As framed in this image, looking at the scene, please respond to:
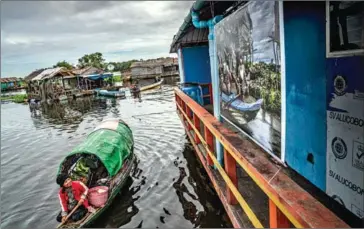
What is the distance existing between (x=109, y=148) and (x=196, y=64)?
670 centimetres

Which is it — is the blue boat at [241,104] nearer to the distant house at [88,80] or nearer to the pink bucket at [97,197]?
the pink bucket at [97,197]

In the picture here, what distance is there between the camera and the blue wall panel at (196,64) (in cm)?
1312

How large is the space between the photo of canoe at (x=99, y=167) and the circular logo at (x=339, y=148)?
5703 millimetres

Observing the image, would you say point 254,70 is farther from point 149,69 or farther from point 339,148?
point 149,69

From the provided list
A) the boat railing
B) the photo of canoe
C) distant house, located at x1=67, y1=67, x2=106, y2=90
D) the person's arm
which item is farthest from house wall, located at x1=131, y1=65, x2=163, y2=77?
the boat railing

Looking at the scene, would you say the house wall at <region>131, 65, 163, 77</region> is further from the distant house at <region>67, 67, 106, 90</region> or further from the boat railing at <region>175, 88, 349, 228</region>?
the boat railing at <region>175, 88, 349, 228</region>

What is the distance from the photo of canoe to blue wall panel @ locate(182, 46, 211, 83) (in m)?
5.56

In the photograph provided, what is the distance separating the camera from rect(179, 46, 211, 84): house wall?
13117 mm

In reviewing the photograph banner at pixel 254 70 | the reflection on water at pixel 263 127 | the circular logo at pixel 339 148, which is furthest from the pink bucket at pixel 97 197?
the circular logo at pixel 339 148

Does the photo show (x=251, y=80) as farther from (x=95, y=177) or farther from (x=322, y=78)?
(x=95, y=177)

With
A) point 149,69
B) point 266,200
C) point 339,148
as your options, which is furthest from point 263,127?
point 149,69

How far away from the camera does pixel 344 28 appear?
2664 mm

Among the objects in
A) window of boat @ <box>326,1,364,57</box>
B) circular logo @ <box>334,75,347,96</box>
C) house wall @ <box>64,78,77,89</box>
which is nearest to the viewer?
window of boat @ <box>326,1,364,57</box>

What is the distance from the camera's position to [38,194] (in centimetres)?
940
